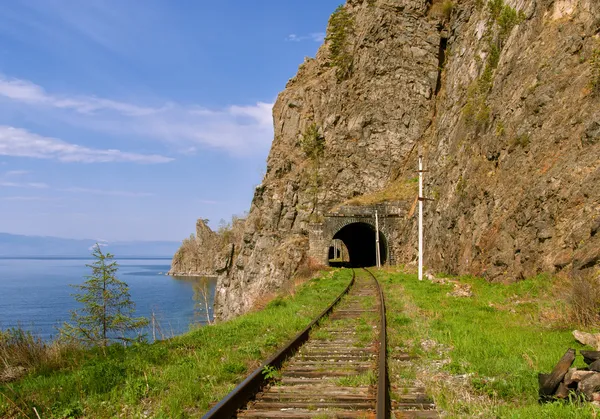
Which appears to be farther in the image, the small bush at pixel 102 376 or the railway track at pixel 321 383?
the small bush at pixel 102 376

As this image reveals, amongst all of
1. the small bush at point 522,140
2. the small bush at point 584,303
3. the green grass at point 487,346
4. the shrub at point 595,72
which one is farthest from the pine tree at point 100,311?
the shrub at point 595,72

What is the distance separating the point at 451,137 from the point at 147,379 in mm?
32835

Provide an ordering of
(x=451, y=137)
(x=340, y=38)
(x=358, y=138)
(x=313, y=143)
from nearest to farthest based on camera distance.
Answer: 1. (x=451, y=137)
2. (x=358, y=138)
3. (x=313, y=143)
4. (x=340, y=38)

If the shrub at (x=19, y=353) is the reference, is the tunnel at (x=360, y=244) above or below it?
above

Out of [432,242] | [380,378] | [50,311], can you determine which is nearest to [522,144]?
[432,242]

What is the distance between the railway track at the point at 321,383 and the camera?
17.6 feet

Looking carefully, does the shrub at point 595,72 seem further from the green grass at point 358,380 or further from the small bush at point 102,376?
the small bush at point 102,376

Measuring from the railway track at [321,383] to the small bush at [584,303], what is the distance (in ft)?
13.4

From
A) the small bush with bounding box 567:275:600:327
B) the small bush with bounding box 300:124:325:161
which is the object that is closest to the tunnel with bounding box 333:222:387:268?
the small bush with bounding box 300:124:325:161

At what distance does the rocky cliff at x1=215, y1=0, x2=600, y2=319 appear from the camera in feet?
52.9

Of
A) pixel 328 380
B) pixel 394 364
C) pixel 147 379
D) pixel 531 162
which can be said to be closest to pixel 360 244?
pixel 531 162

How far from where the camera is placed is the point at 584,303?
968 centimetres

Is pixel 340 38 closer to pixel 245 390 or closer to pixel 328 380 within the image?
pixel 328 380

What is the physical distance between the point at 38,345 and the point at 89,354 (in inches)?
41.3
